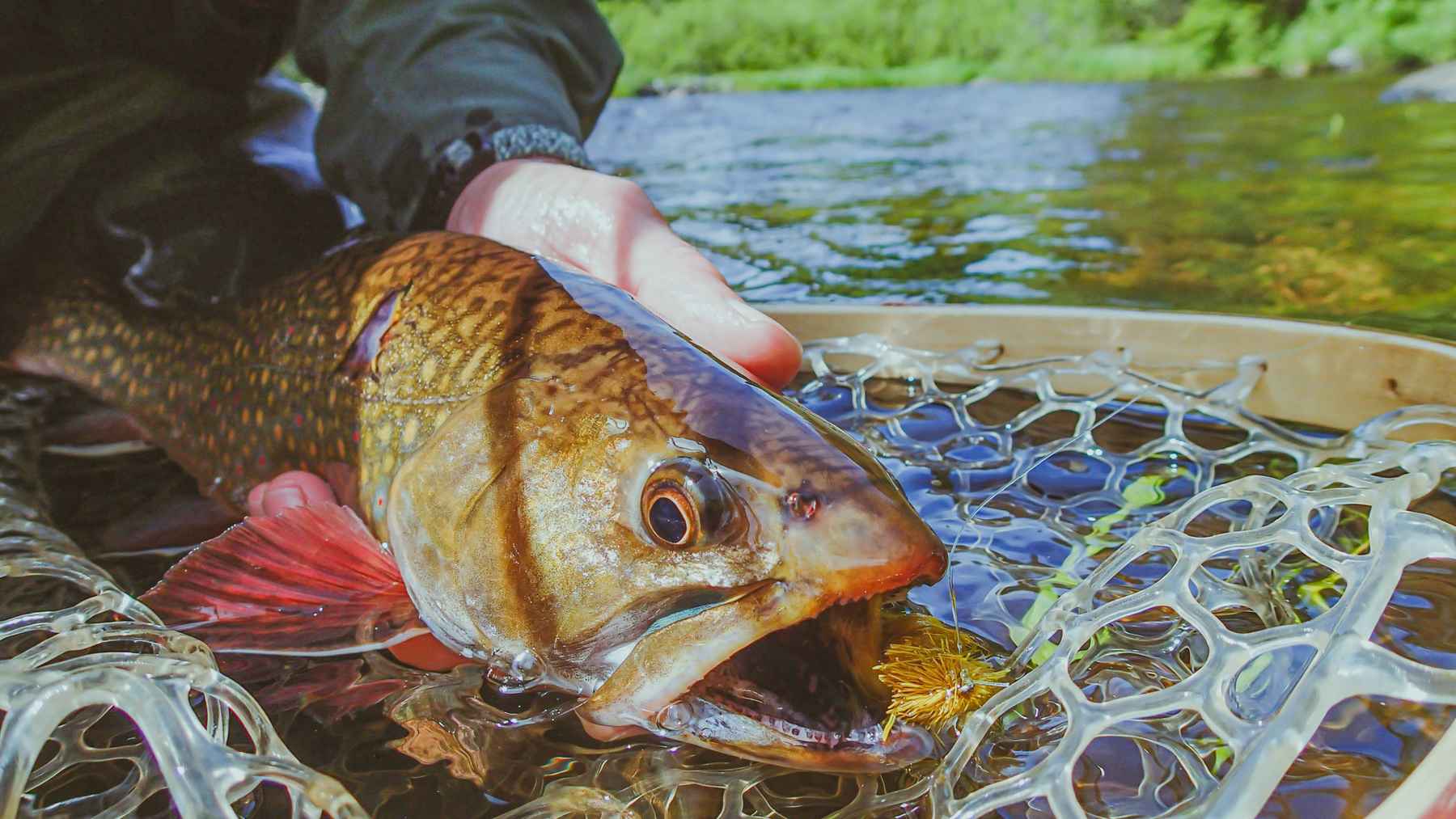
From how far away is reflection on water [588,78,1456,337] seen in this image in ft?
16.6

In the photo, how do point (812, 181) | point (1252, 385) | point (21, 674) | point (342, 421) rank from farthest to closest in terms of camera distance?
1. point (812, 181)
2. point (1252, 385)
3. point (342, 421)
4. point (21, 674)

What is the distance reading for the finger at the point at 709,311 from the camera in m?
1.79

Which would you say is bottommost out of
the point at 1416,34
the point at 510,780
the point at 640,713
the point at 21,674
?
the point at 1416,34

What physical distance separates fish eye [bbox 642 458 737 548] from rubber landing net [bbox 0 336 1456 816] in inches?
12.4

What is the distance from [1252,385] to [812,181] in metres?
7.67

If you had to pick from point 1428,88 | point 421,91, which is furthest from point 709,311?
point 1428,88

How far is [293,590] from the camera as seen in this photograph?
176cm

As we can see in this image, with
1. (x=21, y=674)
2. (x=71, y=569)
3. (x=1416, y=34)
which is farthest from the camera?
(x=1416, y=34)

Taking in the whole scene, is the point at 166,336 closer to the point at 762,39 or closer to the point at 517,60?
the point at 517,60

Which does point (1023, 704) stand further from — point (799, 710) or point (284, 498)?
point (284, 498)

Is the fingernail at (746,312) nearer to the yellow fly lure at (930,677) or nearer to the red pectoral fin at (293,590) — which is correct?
the yellow fly lure at (930,677)

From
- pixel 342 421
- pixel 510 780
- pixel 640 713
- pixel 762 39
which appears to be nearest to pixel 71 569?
pixel 342 421

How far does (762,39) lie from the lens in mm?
55656

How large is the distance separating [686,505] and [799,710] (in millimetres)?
296
